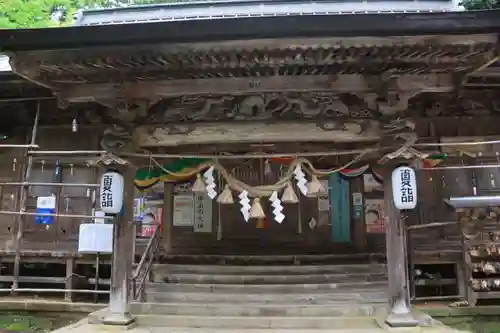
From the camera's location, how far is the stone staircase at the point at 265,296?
7.59m

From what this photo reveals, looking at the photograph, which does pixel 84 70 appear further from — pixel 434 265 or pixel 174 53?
pixel 434 265

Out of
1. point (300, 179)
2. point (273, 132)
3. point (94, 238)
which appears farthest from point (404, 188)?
point (94, 238)

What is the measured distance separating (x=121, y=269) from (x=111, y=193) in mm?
1286

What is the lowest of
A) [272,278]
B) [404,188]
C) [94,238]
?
[272,278]

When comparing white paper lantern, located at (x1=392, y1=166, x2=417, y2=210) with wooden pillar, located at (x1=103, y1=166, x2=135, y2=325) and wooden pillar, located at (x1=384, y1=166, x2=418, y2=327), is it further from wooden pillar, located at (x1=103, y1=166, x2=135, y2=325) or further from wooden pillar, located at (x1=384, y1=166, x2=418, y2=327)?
wooden pillar, located at (x1=103, y1=166, x2=135, y2=325)

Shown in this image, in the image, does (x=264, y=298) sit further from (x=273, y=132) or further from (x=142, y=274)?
(x=273, y=132)

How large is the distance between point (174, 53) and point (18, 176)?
7.66 metres

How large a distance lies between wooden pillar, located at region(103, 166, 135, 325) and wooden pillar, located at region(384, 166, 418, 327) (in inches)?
169

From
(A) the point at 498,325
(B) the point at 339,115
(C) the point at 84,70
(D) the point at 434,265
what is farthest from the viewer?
(D) the point at 434,265

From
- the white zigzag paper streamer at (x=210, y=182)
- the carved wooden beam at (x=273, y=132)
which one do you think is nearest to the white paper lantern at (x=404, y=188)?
the carved wooden beam at (x=273, y=132)

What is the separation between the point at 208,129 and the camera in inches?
278

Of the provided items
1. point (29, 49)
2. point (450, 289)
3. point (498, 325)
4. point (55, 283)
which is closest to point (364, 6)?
point (450, 289)

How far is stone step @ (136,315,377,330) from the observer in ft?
24.3

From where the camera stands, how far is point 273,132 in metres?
6.91
